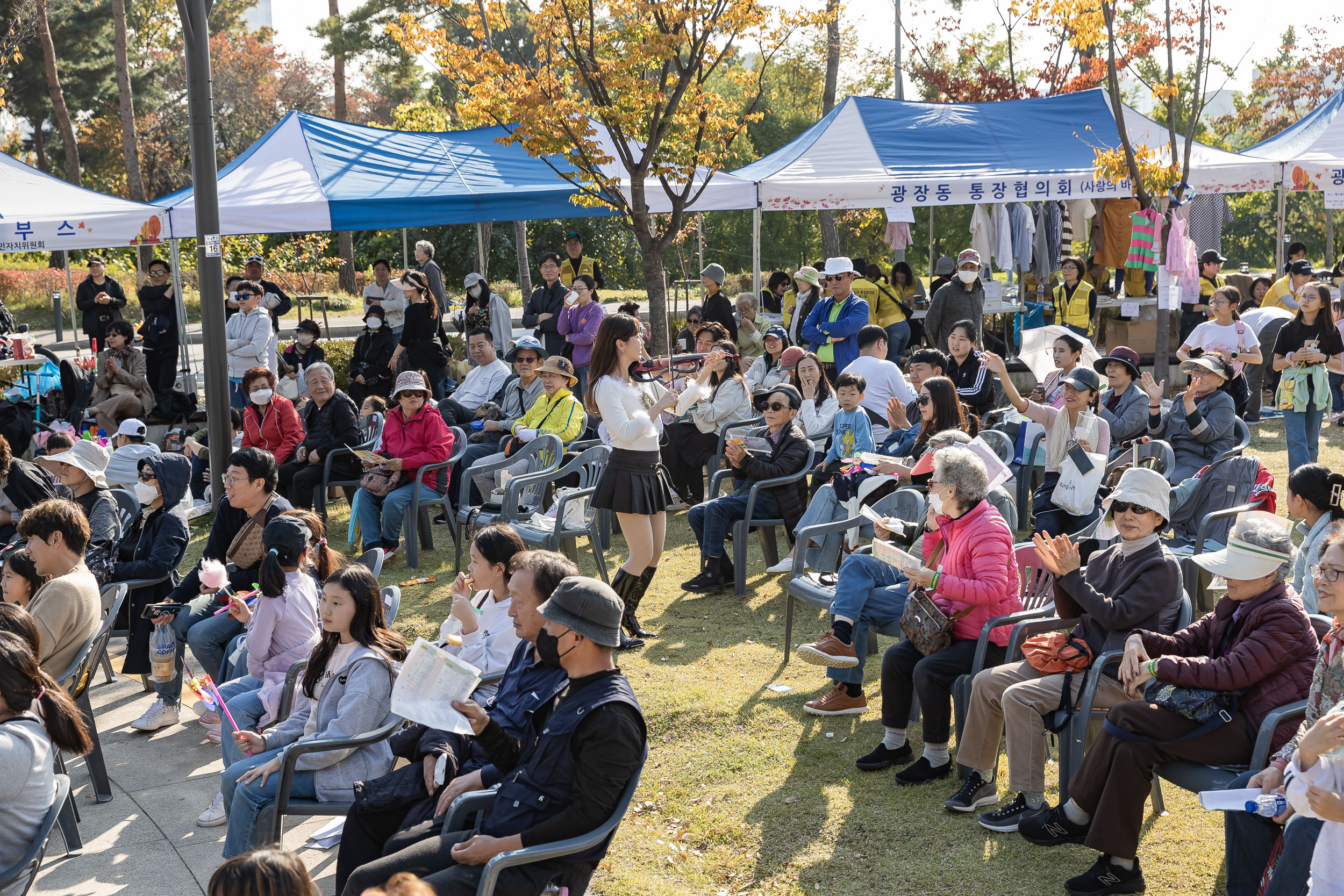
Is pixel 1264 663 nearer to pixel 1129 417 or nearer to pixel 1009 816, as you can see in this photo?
pixel 1009 816

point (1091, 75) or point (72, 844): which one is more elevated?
point (1091, 75)

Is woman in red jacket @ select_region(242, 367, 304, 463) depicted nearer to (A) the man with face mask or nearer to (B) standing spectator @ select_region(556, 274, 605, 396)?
(B) standing spectator @ select_region(556, 274, 605, 396)

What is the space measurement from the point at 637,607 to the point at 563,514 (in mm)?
913

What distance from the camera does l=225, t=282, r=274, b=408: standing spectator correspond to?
39.0 feet

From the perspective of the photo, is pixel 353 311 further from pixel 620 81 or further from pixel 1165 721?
pixel 1165 721

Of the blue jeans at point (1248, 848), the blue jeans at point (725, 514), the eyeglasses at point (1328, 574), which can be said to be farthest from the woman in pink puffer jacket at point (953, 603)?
the blue jeans at point (725, 514)

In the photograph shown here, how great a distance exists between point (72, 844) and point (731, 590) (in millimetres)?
4181

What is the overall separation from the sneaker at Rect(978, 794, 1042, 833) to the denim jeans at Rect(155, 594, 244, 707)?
3.55 m

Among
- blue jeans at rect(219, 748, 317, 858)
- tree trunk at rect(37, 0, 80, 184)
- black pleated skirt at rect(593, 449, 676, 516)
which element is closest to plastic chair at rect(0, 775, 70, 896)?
blue jeans at rect(219, 748, 317, 858)

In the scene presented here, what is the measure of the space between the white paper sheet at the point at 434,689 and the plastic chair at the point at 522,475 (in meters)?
4.49

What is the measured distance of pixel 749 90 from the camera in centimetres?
1564

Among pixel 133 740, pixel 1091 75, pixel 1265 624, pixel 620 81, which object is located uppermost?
pixel 1091 75

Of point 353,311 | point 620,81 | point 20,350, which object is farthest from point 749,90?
point 353,311

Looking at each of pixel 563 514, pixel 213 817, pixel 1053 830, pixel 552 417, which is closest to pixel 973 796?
pixel 1053 830
